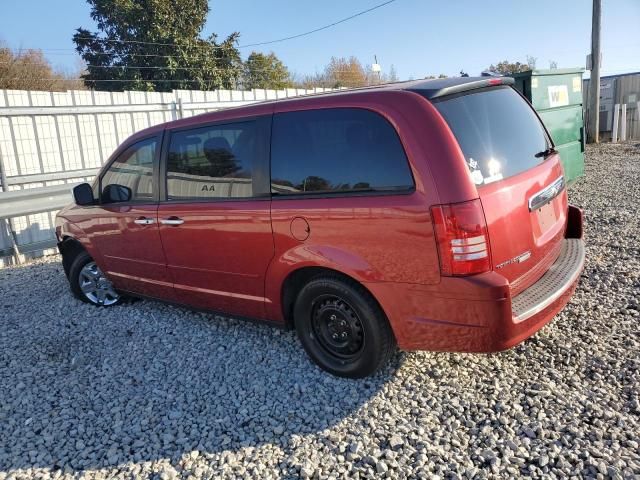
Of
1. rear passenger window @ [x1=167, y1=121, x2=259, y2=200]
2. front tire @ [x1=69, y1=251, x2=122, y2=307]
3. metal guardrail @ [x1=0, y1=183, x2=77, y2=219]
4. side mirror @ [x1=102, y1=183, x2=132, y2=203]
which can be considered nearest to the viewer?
rear passenger window @ [x1=167, y1=121, x2=259, y2=200]

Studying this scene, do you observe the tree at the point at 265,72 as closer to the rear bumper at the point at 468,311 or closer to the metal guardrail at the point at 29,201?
the metal guardrail at the point at 29,201

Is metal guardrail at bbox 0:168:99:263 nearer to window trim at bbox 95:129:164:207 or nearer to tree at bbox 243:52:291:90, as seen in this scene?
window trim at bbox 95:129:164:207

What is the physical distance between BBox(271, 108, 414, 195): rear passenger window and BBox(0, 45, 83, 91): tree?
24.5 m

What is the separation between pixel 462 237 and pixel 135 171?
3.12 meters

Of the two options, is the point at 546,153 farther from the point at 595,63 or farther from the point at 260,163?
the point at 595,63

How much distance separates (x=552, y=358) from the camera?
346 cm

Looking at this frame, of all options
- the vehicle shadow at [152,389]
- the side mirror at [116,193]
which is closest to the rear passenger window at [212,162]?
the side mirror at [116,193]

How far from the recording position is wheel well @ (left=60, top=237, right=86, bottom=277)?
547cm

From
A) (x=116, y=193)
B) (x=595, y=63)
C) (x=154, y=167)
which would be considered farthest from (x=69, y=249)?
(x=595, y=63)

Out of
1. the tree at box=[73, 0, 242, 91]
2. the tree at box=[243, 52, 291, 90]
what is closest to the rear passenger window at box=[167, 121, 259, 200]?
the tree at box=[73, 0, 242, 91]

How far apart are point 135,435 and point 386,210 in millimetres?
1997

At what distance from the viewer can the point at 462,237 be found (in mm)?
2711

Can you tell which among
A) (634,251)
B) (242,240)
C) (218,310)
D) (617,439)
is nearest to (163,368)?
(218,310)

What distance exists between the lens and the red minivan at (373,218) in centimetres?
279
